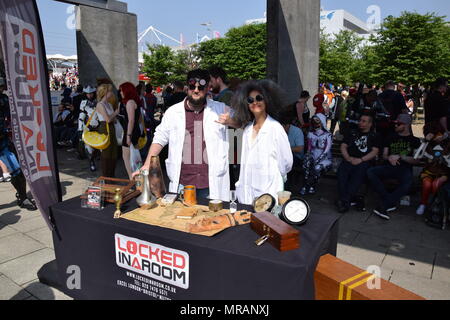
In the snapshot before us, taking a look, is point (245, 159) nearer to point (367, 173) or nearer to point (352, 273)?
point (352, 273)

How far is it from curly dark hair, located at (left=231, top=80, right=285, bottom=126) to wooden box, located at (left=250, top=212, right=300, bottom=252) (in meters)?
1.31

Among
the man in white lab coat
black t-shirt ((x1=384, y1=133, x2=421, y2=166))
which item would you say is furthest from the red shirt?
black t-shirt ((x1=384, y1=133, x2=421, y2=166))

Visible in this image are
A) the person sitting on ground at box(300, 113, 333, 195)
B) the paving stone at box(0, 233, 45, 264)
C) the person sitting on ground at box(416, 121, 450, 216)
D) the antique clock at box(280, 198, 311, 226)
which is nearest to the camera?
the antique clock at box(280, 198, 311, 226)

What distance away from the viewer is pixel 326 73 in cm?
4450

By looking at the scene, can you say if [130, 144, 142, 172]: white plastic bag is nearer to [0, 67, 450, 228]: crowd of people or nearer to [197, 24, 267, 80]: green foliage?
[0, 67, 450, 228]: crowd of people

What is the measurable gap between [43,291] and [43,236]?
156 centimetres

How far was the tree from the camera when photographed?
2480 cm

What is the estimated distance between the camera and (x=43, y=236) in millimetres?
4723

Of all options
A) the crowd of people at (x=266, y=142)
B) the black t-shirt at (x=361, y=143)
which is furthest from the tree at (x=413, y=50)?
the black t-shirt at (x=361, y=143)

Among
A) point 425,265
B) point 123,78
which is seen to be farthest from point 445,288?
point 123,78

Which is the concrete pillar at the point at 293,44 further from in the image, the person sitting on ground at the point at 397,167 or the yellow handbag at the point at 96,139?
the yellow handbag at the point at 96,139

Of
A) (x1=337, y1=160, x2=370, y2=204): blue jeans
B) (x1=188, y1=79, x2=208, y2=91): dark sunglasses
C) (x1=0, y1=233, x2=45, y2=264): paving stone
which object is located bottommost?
(x1=0, y1=233, x2=45, y2=264): paving stone

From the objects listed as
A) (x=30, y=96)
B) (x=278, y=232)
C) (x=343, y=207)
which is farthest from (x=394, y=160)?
(x=30, y=96)
